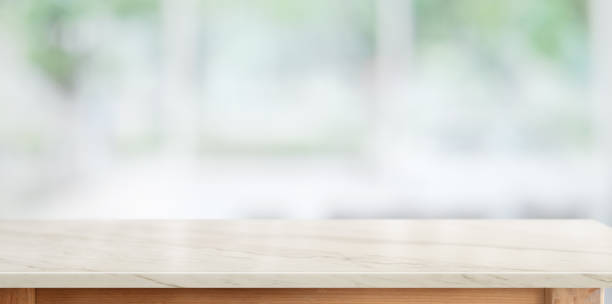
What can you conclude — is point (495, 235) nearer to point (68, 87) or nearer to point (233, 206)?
point (233, 206)

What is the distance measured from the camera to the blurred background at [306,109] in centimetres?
317

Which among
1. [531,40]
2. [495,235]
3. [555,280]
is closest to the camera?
[555,280]

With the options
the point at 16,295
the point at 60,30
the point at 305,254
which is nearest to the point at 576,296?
the point at 305,254

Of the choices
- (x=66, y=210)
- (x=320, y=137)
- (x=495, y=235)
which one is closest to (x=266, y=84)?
(x=320, y=137)

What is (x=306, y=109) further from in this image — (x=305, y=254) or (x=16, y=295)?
(x=16, y=295)

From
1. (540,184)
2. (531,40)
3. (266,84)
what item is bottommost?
(540,184)

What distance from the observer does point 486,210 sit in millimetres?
3188

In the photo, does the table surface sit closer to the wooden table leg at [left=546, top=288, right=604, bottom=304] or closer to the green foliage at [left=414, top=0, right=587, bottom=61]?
the wooden table leg at [left=546, top=288, right=604, bottom=304]

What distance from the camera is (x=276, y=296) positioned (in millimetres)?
1006

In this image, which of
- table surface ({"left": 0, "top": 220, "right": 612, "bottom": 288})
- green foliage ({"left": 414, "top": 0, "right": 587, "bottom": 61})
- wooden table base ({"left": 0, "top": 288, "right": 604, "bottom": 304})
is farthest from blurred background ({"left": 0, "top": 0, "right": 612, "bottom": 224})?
wooden table base ({"left": 0, "top": 288, "right": 604, "bottom": 304})

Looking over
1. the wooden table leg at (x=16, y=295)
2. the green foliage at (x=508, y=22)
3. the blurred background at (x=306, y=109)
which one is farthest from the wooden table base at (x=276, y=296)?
the green foliage at (x=508, y=22)

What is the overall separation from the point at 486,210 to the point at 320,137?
0.94 meters

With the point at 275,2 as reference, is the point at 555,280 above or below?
below

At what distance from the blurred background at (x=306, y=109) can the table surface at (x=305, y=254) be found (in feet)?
6.00
